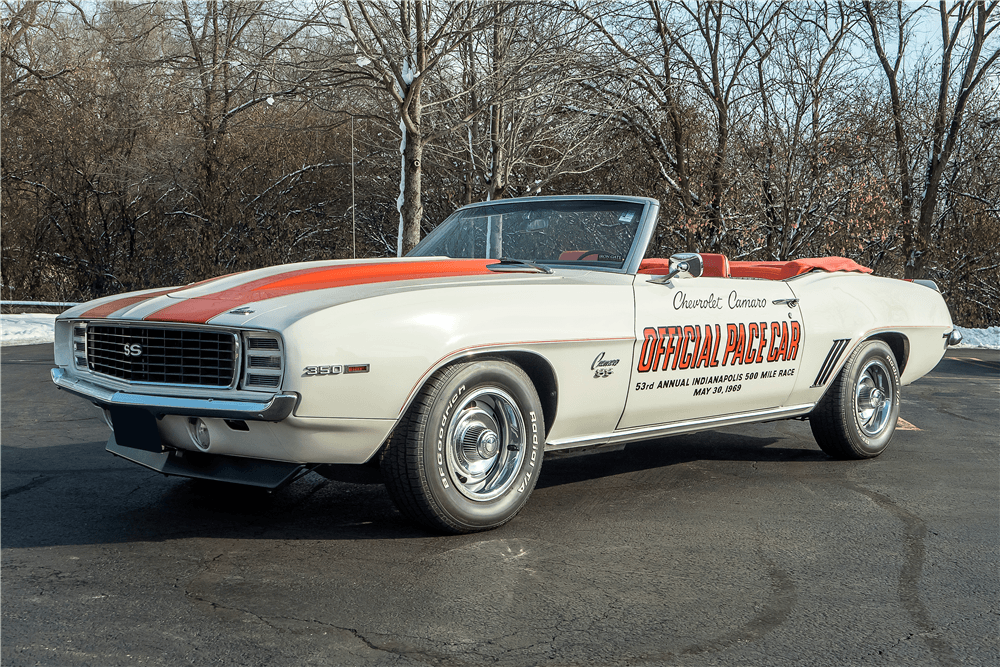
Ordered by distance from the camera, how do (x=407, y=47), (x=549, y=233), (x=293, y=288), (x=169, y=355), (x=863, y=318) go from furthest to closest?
(x=407, y=47) < (x=863, y=318) < (x=549, y=233) < (x=293, y=288) < (x=169, y=355)

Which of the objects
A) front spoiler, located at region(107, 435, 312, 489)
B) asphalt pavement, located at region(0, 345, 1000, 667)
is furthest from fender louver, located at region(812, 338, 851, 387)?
front spoiler, located at region(107, 435, 312, 489)

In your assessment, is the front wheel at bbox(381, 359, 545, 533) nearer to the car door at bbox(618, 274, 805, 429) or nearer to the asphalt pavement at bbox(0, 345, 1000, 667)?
the asphalt pavement at bbox(0, 345, 1000, 667)

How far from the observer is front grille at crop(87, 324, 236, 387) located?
11.3 feet

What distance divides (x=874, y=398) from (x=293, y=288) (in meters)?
3.81

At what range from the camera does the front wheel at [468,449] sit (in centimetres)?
356

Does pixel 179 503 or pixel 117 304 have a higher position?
Result: pixel 117 304

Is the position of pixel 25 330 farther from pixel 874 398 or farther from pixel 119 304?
pixel 874 398

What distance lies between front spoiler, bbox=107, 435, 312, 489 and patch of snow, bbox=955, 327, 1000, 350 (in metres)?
13.8

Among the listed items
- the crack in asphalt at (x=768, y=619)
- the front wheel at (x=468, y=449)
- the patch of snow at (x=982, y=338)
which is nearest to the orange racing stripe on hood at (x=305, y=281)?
the front wheel at (x=468, y=449)

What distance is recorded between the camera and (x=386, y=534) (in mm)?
3752

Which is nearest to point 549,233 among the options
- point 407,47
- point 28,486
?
point 28,486

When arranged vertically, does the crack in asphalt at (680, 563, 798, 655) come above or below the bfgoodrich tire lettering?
below

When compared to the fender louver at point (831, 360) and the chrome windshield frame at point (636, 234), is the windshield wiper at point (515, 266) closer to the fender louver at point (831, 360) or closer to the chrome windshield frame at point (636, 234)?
the chrome windshield frame at point (636, 234)

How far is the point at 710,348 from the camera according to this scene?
180 inches
